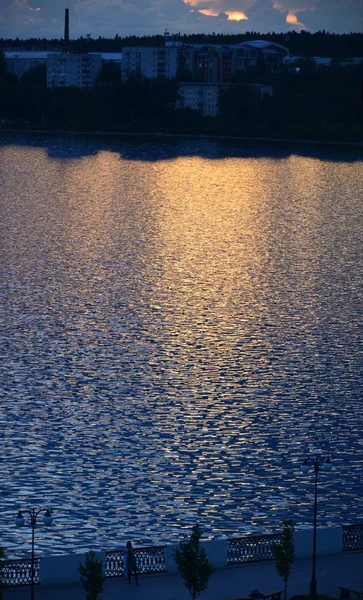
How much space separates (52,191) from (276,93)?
44.6 meters

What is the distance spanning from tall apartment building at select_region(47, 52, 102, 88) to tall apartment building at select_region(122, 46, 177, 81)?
133 inches

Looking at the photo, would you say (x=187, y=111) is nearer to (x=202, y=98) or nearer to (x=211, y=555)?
(x=202, y=98)

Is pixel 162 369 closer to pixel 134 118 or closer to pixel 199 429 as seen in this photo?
pixel 199 429

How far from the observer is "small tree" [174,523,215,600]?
1315 cm

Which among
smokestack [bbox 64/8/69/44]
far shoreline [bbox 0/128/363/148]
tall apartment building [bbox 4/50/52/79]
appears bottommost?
far shoreline [bbox 0/128/363/148]

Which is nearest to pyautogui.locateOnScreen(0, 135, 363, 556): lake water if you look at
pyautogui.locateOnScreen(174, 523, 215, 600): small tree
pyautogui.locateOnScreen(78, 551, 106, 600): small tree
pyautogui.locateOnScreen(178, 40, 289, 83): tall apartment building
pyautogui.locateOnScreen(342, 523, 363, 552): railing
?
pyautogui.locateOnScreen(342, 523, 363, 552): railing

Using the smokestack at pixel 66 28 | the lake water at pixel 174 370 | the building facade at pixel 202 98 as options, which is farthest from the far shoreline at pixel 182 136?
the smokestack at pixel 66 28

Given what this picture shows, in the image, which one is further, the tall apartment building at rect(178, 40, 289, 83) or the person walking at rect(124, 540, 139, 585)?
the tall apartment building at rect(178, 40, 289, 83)

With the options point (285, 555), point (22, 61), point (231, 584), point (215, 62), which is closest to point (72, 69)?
point (215, 62)

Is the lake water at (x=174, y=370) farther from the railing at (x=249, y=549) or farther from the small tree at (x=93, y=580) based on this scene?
the small tree at (x=93, y=580)

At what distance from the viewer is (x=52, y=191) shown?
60.3m

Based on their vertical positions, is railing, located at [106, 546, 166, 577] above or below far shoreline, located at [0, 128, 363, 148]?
below

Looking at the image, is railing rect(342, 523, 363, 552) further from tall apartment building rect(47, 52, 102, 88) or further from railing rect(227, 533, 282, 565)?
tall apartment building rect(47, 52, 102, 88)

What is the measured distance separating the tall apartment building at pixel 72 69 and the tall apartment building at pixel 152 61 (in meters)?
3.39
